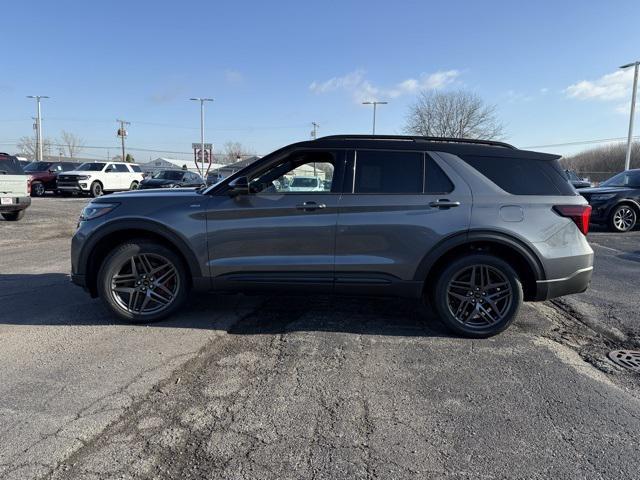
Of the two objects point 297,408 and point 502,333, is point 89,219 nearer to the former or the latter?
point 297,408

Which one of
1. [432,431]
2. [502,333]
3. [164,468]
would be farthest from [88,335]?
[502,333]

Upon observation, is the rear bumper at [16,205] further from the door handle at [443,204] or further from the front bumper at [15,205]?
the door handle at [443,204]

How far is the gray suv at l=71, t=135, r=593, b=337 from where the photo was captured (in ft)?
14.3

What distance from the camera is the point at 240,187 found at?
4.41m

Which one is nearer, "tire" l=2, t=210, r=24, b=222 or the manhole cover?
the manhole cover

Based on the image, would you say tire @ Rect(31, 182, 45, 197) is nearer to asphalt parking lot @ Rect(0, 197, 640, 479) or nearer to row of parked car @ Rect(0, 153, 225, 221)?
row of parked car @ Rect(0, 153, 225, 221)

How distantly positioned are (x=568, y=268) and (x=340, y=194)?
2.29 metres

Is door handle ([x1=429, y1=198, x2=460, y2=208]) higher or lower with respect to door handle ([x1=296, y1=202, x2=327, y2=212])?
higher

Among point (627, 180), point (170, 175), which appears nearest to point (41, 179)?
point (170, 175)

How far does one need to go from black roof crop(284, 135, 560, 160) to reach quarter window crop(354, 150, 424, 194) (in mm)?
79

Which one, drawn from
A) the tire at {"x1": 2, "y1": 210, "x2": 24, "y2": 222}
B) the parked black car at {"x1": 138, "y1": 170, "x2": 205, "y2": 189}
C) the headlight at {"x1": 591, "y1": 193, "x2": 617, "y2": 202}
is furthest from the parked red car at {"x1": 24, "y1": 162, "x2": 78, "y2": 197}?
the headlight at {"x1": 591, "y1": 193, "x2": 617, "y2": 202}

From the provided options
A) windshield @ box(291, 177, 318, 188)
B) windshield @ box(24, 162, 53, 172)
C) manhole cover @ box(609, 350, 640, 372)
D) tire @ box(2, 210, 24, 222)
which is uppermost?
windshield @ box(24, 162, 53, 172)

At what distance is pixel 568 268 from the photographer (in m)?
4.42

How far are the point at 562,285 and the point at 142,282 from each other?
13.6ft
